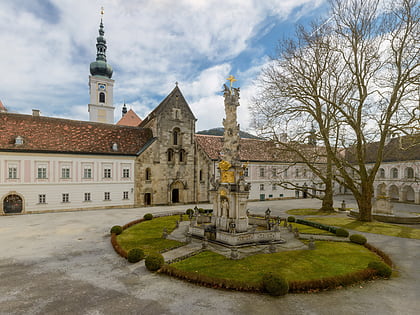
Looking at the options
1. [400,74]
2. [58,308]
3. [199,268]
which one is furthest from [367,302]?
[400,74]

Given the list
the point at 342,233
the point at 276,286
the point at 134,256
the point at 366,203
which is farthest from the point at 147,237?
the point at 366,203

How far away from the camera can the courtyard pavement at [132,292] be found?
29.4ft

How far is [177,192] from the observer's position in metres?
39.7

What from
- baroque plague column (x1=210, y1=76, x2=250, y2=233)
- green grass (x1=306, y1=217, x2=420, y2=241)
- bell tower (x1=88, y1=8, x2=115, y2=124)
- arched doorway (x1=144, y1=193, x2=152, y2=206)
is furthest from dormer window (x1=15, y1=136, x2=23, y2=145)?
green grass (x1=306, y1=217, x2=420, y2=241)

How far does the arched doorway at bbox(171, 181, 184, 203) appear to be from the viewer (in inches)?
1550

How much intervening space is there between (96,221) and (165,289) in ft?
57.2

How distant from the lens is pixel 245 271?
39.2 ft

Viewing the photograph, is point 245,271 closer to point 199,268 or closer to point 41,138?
point 199,268

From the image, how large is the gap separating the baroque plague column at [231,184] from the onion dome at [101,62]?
53254 mm

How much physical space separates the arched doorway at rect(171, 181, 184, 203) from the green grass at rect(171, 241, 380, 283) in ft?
82.7

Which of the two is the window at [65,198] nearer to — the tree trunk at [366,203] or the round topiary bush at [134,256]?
the round topiary bush at [134,256]

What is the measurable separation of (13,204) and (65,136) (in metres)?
10.2

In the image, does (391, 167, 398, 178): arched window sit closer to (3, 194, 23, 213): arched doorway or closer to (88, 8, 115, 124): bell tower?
(3, 194, 23, 213): arched doorway

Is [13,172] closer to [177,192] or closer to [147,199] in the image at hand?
[147,199]
